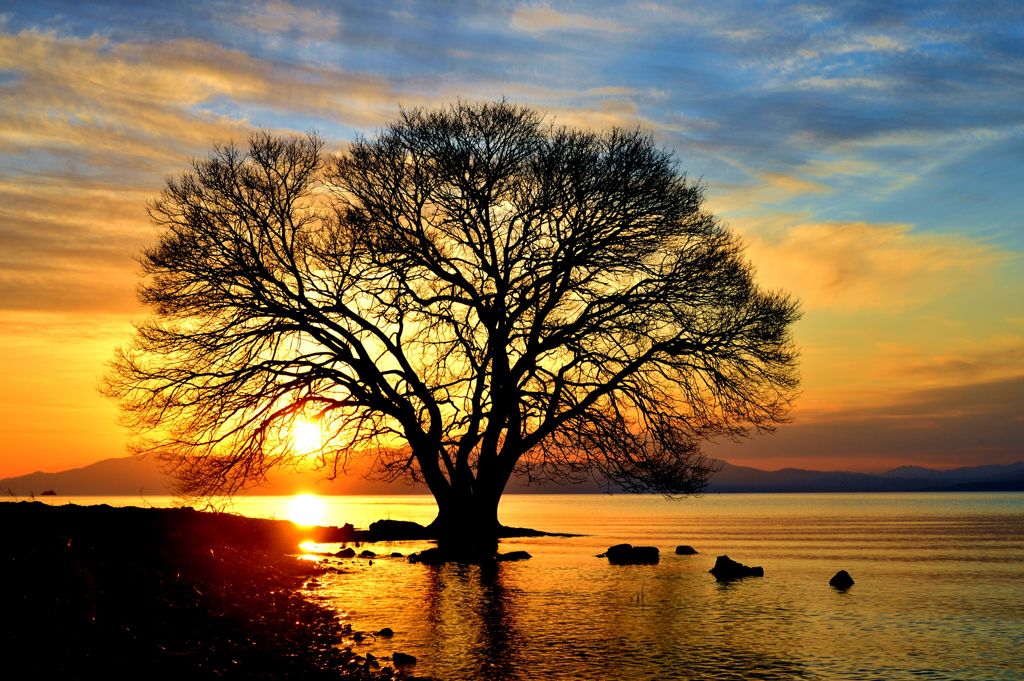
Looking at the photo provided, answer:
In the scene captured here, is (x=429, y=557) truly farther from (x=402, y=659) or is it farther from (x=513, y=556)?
(x=402, y=659)

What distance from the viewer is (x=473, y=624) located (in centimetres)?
1444

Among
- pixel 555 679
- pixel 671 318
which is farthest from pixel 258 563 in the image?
pixel 671 318

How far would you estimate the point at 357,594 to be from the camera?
58.1 ft

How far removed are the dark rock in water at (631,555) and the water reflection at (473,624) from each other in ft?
18.7

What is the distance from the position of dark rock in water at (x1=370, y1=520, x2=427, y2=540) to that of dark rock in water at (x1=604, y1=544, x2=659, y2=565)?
9.56m

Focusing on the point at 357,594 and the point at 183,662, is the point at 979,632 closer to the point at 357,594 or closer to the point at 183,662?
the point at 357,594

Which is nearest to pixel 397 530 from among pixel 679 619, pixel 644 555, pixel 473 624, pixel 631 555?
pixel 631 555

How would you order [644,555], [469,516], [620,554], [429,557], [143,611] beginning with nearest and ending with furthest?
1. [143,611]
2. [429,557]
3. [620,554]
4. [644,555]
5. [469,516]

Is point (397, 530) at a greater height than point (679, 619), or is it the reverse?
point (679, 619)

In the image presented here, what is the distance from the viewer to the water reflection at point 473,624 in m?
11.4

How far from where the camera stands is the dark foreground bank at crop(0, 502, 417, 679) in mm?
9461

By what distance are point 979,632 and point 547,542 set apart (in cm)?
2087

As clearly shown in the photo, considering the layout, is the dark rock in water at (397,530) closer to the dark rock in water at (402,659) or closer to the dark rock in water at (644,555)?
the dark rock in water at (644,555)

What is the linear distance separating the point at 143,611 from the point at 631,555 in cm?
1826
